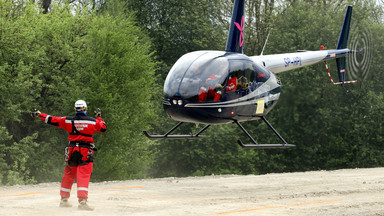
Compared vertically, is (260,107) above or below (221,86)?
below

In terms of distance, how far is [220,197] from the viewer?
14.1 metres

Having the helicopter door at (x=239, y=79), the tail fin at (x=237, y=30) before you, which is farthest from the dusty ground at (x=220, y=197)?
the tail fin at (x=237, y=30)

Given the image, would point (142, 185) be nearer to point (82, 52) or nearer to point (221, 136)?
point (82, 52)

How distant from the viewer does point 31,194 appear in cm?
1327

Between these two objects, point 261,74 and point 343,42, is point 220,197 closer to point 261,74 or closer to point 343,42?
point 261,74

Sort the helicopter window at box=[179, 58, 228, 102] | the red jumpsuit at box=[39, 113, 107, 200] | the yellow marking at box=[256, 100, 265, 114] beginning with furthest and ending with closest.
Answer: the yellow marking at box=[256, 100, 265, 114], the helicopter window at box=[179, 58, 228, 102], the red jumpsuit at box=[39, 113, 107, 200]

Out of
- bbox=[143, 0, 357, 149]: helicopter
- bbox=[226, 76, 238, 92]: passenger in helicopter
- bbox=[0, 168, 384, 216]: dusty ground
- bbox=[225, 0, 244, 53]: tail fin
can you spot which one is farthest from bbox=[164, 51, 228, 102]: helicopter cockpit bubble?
bbox=[0, 168, 384, 216]: dusty ground

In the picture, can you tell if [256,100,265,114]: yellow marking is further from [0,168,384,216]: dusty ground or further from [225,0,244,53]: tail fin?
[0,168,384,216]: dusty ground

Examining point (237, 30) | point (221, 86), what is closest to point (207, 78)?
point (221, 86)

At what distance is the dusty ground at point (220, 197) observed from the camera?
11281 mm

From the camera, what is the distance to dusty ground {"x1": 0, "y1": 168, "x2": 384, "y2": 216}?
11.3 meters

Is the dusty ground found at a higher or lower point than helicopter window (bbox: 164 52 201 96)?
lower

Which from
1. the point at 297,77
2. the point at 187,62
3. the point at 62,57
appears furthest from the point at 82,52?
the point at 187,62

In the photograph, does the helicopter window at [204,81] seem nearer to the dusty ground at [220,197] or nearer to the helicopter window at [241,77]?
the helicopter window at [241,77]
